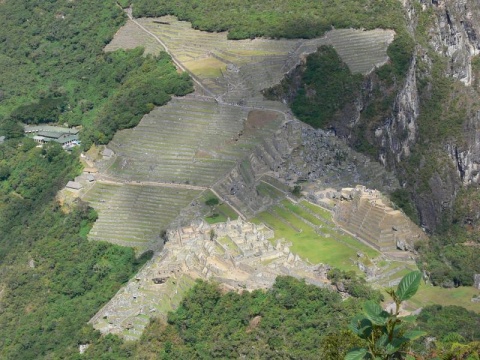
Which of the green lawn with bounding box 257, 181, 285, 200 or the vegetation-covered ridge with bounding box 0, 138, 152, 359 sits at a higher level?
the green lawn with bounding box 257, 181, 285, 200

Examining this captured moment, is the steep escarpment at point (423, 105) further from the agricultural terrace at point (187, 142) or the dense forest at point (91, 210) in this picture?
the agricultural terrace at point (187, 142)

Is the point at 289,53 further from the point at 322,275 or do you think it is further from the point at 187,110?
the point at 322,275

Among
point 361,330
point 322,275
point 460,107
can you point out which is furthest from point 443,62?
point 361,330

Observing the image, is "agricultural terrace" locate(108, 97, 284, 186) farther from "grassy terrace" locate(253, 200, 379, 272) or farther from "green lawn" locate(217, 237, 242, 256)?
"green lawn" locate(217, 237, 242, 256)

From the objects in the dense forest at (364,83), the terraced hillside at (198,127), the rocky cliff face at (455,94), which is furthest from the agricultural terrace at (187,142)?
the rocky cliff face at (455,94)

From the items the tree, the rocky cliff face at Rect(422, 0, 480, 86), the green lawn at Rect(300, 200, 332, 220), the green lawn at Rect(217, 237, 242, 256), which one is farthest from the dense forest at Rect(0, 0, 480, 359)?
the green lawn at Rect(300, 200, 332, 220)

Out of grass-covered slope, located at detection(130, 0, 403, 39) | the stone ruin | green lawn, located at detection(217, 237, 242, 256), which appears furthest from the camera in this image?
grass-covered slope, located at detection(130, 0, 403, 39)

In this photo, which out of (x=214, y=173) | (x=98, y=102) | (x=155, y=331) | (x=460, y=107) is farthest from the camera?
(x=460, y=107)
